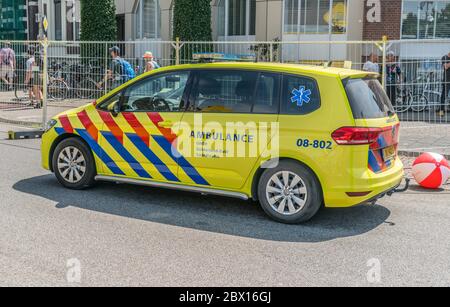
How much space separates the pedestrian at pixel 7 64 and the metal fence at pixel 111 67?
4 centimetres

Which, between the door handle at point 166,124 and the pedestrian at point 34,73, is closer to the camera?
the door handle at point 166,124

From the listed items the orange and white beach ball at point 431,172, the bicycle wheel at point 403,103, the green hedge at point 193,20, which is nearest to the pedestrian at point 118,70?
the bicycle wheel at point 403,103

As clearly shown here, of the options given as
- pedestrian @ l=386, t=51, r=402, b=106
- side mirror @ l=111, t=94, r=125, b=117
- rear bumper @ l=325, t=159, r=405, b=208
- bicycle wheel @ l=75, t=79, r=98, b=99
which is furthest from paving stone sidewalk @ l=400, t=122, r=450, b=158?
bicycle wheel @ l=75, t=79, r=98, b=99

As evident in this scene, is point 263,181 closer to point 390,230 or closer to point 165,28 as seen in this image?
point 390,230

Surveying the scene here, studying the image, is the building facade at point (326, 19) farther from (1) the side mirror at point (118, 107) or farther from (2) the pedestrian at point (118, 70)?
(1) the side mirror at point (118, 107)

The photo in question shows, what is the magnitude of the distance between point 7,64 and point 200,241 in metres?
12.8

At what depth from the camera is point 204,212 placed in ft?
22.0

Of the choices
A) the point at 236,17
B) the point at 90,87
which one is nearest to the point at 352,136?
the point at 90,87

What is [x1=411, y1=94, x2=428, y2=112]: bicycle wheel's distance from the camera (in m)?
10.6

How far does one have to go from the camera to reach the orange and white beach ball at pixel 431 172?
8078 millimetres

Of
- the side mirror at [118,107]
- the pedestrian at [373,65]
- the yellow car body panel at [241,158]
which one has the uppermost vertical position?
the pedestrian at [373,65]

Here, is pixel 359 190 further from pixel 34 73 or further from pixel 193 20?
pixel 193 20

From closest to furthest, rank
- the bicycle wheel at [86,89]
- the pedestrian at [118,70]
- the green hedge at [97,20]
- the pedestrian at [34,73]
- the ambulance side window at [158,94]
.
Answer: the ambulance side window at [158,94]
the pedestrian at [118,70]
the bicycle wheel at [86,89]
the pedestrian at [34,73]
the green hedge at [97,20]

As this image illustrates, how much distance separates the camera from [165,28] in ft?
76.6
